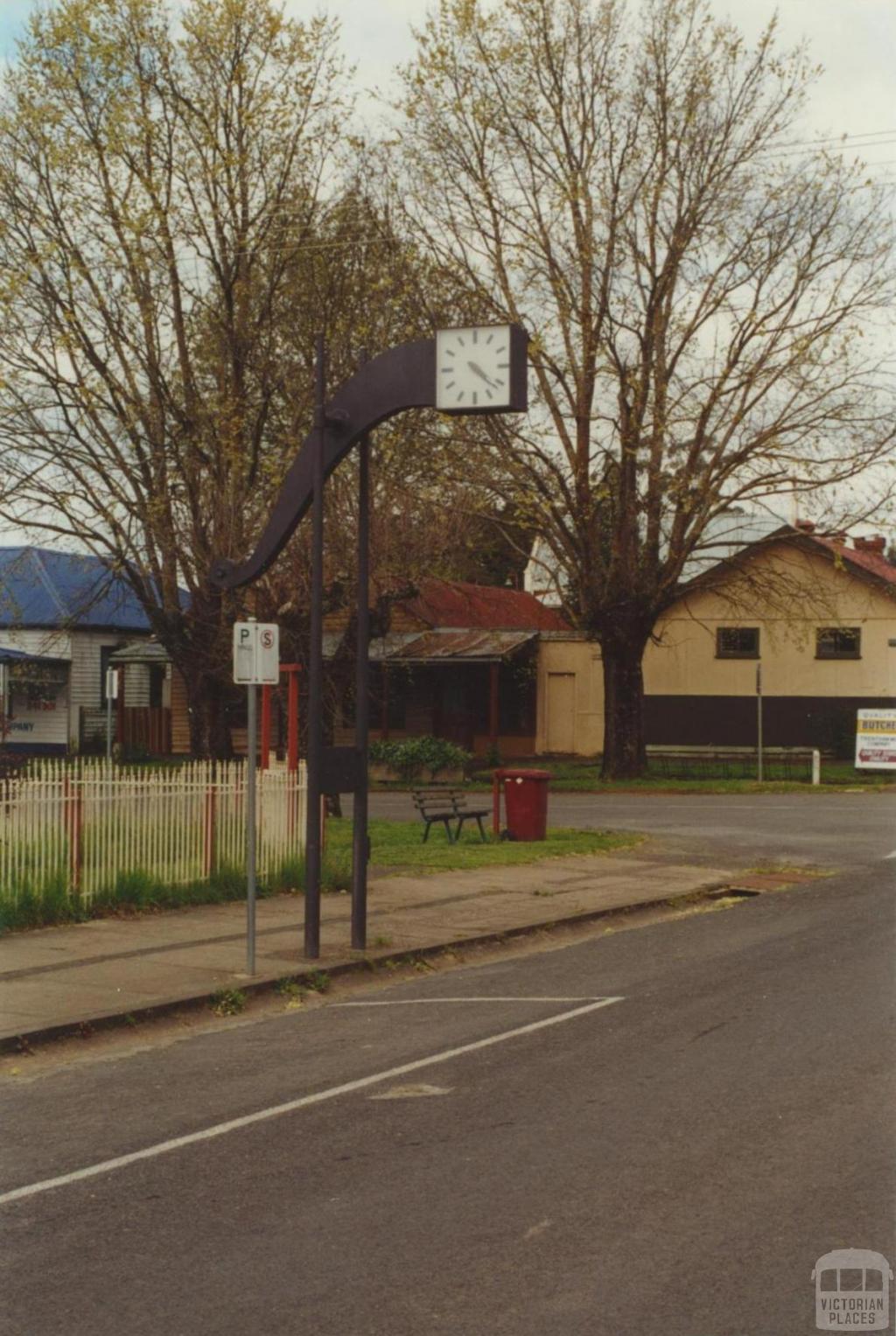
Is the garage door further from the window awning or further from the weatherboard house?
the window awning

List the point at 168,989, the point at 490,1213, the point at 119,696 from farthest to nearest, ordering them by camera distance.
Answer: the point at 119,696 → the point at 168,989 → the point at 490,1213

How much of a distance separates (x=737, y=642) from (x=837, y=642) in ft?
9.67

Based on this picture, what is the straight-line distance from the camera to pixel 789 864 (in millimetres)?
21000

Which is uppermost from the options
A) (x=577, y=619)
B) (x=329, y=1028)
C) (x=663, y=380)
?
(x=663, y=380)

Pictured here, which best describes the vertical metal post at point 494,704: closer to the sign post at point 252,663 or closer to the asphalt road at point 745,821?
the asphalt road at point 745,821

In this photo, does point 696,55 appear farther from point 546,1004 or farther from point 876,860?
point 546,1004

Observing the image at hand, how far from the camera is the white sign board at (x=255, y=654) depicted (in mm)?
12078

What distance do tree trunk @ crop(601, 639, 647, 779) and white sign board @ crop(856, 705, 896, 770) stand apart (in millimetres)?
5384

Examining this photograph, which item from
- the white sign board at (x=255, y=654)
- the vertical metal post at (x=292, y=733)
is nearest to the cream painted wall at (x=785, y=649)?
the vertical metal post at (x=292, y=733)

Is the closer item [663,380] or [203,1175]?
[203,1175]

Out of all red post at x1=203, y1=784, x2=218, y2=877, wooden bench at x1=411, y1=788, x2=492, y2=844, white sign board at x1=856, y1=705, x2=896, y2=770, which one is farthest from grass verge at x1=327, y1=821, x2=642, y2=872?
white sign board at x1=856, y1=705, x2=896, y2=770

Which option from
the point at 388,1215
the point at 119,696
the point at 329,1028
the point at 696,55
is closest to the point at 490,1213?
the point at 388,1215

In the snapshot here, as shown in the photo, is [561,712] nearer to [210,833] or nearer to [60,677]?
[60,677]

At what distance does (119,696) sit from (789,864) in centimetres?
3072
